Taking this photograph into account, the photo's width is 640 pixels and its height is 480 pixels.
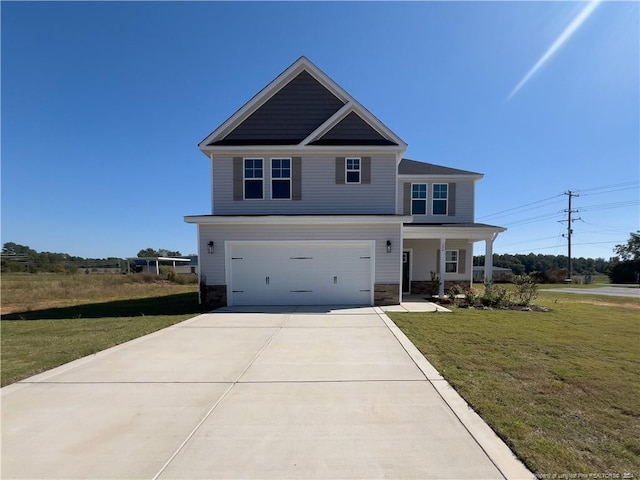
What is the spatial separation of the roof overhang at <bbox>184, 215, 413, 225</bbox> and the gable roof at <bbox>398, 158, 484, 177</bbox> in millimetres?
5145

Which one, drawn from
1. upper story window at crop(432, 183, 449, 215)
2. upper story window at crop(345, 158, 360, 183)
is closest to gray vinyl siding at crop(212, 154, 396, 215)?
upper story window at crop(345, 158, 360, 183)

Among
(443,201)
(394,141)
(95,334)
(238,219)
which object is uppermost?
(394,141)

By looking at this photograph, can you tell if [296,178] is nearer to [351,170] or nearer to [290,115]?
[351,170]

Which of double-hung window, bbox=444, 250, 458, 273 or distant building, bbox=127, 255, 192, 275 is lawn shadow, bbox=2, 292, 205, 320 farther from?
distant building, bbox=127, 255, 192, 275

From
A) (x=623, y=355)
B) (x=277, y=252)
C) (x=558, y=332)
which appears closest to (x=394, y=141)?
(x=277, y=252)

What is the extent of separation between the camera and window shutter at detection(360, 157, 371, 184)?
12.0m

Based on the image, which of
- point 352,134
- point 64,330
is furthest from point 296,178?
point 64,330

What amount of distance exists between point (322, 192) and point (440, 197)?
6.69 meters

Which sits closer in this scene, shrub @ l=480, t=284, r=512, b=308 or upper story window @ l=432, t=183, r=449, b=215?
shrub @ l=480, t=284, r=512, b=308

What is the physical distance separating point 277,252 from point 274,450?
28.4 ft

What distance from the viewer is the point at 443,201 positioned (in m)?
15.2

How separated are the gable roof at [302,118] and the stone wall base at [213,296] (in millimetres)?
5332

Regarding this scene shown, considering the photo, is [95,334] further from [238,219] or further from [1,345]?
[238,219]

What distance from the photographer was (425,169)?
609 inches
